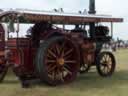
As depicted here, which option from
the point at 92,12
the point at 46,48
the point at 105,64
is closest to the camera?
the point at 46,48

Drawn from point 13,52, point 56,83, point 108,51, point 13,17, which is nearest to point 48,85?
point 56,83

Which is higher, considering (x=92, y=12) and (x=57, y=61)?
(x=92, y=12)

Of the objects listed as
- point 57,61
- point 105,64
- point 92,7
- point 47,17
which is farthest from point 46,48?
point 92,7

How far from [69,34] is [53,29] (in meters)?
0.59

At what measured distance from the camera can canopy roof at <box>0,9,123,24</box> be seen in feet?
37.6

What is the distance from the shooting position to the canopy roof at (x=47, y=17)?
37.6ft

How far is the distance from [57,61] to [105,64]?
2763mm

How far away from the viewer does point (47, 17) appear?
38.8 ft

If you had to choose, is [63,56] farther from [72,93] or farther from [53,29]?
[72,93]

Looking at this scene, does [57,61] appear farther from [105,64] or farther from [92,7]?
[92,7]

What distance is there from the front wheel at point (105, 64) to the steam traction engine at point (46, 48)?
0.42 metres

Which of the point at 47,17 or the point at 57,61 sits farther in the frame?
the point at 57,61

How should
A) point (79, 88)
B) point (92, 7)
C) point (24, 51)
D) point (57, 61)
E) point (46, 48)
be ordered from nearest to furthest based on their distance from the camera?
point (79, 88) < point (46, 48) < point (24, 51) < point (57, 61) < point (92, 7)

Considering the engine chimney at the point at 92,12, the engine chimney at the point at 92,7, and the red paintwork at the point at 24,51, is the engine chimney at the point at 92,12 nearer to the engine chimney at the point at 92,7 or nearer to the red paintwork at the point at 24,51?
the engine chimney at the point at 92,7
